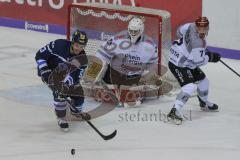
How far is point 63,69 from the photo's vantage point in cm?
440

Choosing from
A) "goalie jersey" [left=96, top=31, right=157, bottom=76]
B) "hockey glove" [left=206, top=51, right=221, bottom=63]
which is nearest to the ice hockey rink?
"goalie jersey" [left=96, top=31, right=157, bottom=76]

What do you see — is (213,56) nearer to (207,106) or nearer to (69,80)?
(207,106)

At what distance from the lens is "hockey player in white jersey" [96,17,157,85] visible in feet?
16.7

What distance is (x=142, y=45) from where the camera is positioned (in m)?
5.11

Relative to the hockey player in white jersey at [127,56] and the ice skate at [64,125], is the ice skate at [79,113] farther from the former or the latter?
the hockey player in white jersey at [127,56]

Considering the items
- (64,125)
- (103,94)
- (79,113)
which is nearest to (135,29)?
(103,94)

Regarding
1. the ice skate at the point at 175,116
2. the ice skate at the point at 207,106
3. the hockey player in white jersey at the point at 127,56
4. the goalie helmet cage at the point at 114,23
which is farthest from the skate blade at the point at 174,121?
the goalie helmet cage at the point at 114,23

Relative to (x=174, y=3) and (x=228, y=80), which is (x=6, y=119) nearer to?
(x=228, y=80)

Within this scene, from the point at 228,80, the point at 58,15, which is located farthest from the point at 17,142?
the point at 58,15

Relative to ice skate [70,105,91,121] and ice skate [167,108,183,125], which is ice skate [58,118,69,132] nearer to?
ice skate [70,105,91,121]

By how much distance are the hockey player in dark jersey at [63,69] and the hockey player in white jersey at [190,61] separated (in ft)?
2.36

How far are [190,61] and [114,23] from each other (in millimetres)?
1222

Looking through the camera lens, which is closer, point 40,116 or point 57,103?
point 57,103

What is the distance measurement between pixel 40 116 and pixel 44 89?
78cm
